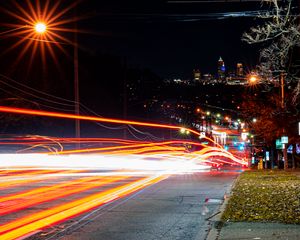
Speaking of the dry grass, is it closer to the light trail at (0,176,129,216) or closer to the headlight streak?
the headlight streak

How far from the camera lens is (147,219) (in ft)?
37.8

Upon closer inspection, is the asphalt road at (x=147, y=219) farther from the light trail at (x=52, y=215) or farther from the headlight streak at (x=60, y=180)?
the headlight streak at (x=60, y=180)

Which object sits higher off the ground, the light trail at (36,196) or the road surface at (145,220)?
the light trail at (36,196)

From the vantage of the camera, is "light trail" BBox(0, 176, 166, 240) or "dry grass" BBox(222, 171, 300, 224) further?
"dry grass" BBox(222, 171, 300, 224)

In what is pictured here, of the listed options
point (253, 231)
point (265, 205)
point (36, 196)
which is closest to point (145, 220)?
point (253, 231)

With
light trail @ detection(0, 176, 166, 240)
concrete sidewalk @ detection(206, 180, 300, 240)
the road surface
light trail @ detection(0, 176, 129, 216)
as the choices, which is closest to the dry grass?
concrete sidewalk @ detection(206, 180, 300, 240)

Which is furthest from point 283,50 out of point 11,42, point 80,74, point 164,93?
point 164,93

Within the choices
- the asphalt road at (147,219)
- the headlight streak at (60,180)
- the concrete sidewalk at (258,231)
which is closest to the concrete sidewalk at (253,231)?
the concrete sidewalk at (258,231)

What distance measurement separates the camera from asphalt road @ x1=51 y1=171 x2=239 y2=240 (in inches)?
375

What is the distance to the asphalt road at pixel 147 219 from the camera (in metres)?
9.52

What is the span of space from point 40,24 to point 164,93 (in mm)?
51635

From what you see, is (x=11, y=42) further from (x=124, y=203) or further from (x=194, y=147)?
Result: (x=194, y=147)

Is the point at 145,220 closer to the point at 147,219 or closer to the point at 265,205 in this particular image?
the point at 147,219

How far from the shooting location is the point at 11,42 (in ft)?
112
